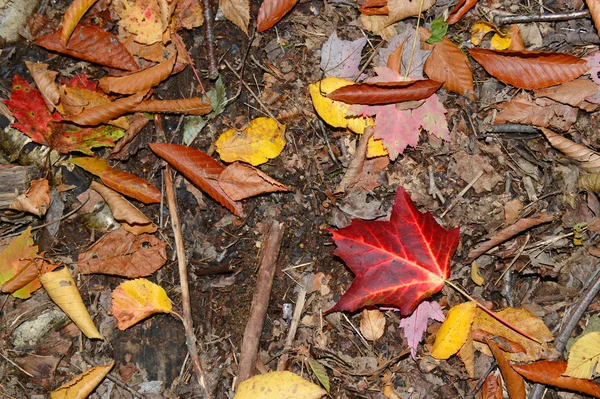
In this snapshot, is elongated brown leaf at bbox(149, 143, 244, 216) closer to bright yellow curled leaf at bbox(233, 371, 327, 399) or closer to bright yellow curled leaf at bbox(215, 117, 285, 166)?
bright yellow curled leaf at bbox(215, 117, 285, 166)

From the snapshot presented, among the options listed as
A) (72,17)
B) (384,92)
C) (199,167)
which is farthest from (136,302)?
(384,92)

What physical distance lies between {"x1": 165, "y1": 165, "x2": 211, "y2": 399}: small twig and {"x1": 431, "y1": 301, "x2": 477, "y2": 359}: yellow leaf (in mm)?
1263

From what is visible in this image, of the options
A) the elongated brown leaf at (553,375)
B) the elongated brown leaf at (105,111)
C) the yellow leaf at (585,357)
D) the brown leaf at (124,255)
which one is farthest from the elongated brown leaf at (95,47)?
the yellow leaf at (585,357)

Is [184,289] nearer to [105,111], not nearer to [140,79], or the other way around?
[105,111]

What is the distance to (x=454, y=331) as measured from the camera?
2.57 metres

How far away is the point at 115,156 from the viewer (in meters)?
2.88

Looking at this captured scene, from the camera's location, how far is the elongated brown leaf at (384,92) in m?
2.66

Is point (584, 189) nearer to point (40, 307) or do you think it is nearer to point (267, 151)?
point (267, 151)

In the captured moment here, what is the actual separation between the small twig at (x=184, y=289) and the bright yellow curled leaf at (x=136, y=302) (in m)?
0.10

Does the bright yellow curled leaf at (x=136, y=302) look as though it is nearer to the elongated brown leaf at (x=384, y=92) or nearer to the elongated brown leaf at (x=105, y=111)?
the elongated brown leaf at (x=105, y=111)

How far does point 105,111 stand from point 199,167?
62 centimetres

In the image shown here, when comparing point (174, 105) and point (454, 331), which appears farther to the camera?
point (174, 105)

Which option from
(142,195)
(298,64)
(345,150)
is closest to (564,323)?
(345,150)

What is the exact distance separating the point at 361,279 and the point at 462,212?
0.73 metres
